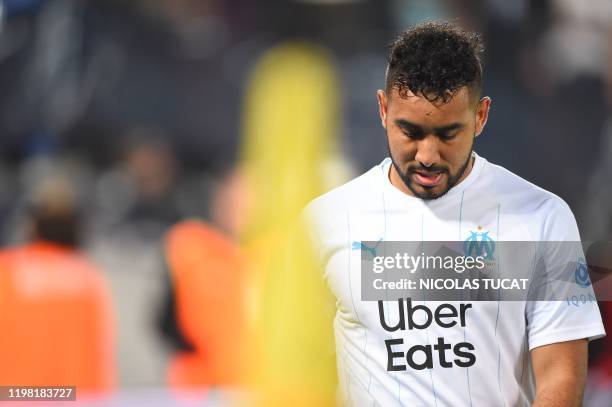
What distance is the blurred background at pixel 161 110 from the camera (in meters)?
2.44

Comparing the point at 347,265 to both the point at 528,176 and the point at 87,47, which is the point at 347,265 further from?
the point at 87,47

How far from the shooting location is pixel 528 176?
2.08 m

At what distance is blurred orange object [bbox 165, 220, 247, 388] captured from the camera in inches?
99.3

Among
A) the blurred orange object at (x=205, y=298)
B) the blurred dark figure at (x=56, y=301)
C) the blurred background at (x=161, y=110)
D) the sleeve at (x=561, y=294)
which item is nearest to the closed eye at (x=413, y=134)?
the sleeve at (x=561, y=294)

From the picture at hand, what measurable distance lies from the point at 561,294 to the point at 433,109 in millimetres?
423

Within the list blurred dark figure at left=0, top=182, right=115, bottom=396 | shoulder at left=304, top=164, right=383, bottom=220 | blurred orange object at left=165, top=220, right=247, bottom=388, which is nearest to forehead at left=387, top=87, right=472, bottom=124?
shoulder at left=304, top=164, right=383, bottom=220

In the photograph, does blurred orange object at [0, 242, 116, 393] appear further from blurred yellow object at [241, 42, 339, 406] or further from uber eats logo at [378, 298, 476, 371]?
uber eats logo at [378, 298, 476, 371]

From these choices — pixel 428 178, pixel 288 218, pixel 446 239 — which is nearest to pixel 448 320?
pixel 446 239

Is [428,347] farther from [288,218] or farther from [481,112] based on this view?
[288,218]

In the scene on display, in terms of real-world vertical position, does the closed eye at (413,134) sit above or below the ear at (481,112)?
below

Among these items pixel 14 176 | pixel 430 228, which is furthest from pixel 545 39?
pixel 14 176

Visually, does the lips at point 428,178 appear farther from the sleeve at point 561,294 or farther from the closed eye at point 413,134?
the sleeve at point 561,294

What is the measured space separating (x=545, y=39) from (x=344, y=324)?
4.10 feet

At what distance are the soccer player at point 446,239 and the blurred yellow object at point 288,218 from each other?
13 cm
